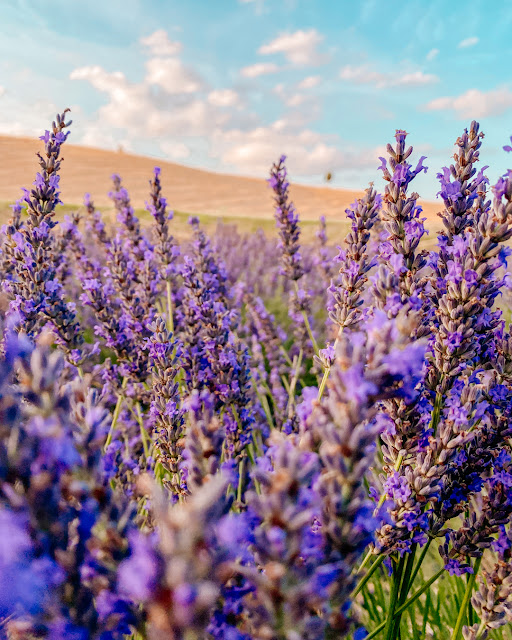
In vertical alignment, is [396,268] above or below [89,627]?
above

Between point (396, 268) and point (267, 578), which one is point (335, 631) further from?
point (396, 268)

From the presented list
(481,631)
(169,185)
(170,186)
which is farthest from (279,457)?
(169,185)

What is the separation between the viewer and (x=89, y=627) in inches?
A: 19.8

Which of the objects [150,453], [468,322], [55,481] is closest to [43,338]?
[55,481]

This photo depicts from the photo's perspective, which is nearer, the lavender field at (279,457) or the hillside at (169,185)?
the lavender field at (279,457)

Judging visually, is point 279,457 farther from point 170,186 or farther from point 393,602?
point 170,186

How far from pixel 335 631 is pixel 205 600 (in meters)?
0.27

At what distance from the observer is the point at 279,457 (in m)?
Result: 0.51

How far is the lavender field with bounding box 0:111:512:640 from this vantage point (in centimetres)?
47

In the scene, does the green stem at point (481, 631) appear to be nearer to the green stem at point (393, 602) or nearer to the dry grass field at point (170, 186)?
the green stem at point (393, 602)

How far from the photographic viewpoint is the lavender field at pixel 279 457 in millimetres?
467

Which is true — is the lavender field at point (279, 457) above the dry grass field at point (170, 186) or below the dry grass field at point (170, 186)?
below

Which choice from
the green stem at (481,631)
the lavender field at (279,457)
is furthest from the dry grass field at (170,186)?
the green stem at (481,631)

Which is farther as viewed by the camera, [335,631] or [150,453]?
[150,453]
